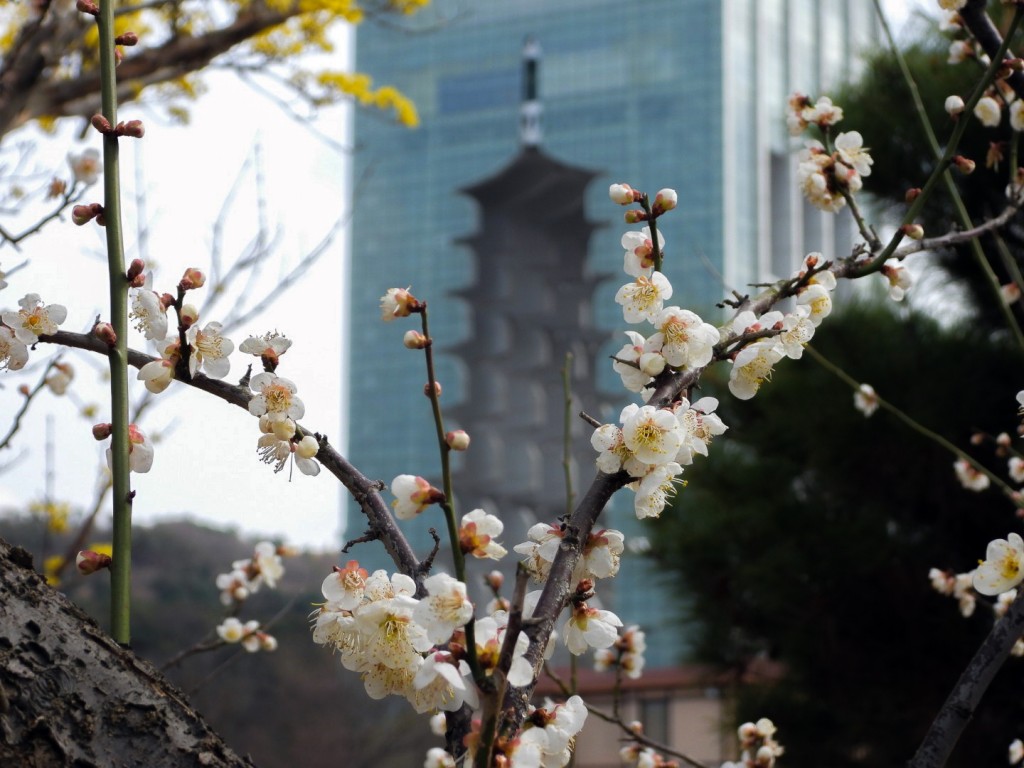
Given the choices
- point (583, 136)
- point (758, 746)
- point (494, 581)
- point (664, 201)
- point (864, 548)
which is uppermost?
point (583, 136)

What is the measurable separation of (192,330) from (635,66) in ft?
128

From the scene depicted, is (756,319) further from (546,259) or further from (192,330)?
(546,259)

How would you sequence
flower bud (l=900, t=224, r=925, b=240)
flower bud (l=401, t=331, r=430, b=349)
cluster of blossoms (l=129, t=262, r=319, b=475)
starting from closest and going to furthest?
flower bud (l=401, t=331, r=430, b=349) → cluster of blossoms (l=129, t=262, r=319, b=475) → flower bud (l=900, t=224, r=925, b=240)

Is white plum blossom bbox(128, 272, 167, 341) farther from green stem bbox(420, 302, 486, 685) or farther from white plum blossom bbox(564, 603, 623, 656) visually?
white plum blossom bbox(564, 603, 623, 656)

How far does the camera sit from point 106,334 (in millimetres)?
786

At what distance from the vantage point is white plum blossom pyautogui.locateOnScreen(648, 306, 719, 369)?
0.85 m

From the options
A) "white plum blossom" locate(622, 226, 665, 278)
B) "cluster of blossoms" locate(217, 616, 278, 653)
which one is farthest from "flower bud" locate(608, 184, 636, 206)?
"cluster of blossoms" locate(217, 616, 278, 653)

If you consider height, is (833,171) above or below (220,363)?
above

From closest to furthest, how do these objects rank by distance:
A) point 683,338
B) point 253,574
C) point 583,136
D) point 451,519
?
point 451,519, point 683,338, point 253,574, point 583,136

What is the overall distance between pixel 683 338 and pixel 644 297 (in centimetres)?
7

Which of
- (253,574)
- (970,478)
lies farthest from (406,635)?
(970,478)

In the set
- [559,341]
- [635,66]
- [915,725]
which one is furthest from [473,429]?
[635,66]

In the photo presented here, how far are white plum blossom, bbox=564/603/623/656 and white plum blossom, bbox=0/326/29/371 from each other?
0.43m

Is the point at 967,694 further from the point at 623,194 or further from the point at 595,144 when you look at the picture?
the point at 595,144
